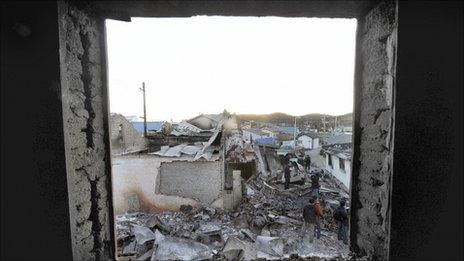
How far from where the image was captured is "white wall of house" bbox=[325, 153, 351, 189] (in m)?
17.1

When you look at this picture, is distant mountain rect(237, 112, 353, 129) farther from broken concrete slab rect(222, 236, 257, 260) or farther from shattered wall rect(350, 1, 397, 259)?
shattered wall rect(350, 1, 397, 259)

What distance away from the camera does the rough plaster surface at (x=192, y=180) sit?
11.6m

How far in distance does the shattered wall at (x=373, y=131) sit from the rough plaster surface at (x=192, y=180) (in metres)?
9.74

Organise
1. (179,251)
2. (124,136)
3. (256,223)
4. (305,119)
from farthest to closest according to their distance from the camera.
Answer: (305,119) → (124,136) → (256,223) → (179,251)

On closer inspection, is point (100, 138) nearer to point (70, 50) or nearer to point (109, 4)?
point (70, 50)

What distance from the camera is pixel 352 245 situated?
2080 mm

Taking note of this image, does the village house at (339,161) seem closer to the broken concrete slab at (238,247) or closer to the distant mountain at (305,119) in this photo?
the broken concrete slab at (238,247)

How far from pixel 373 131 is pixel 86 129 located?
194 cm

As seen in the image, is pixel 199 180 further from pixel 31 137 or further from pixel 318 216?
pixel 31 137

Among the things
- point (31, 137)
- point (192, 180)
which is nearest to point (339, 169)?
point (192, 180)

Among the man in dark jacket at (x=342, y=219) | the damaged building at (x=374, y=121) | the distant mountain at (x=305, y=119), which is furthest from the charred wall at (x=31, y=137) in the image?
the distant mountain at (x=305, y=119)

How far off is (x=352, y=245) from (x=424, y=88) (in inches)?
50.1

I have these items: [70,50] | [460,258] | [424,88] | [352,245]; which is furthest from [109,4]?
[460,258]

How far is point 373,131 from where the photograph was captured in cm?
180
